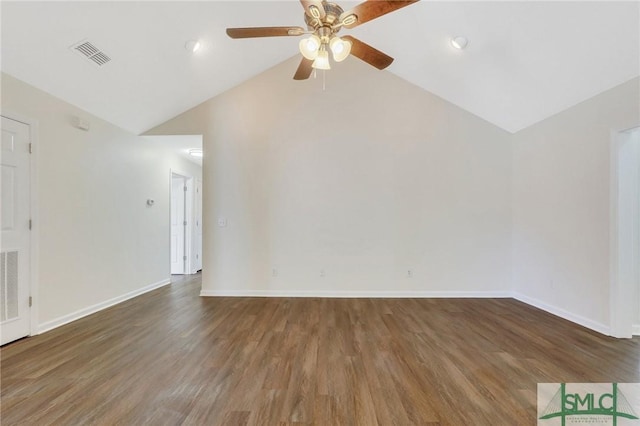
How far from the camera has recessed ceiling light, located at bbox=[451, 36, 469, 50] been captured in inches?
121

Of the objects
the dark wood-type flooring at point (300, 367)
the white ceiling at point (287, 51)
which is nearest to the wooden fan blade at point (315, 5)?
the white ceiling at point (287, 51)

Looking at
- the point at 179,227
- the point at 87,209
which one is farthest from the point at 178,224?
the point at 87,209

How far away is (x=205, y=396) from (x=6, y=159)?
9.44 ft

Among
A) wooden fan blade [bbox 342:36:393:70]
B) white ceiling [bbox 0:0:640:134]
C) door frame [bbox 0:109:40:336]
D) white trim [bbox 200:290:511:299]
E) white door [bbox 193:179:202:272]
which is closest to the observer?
wooden fan blade [bbox 342:36:393:70]

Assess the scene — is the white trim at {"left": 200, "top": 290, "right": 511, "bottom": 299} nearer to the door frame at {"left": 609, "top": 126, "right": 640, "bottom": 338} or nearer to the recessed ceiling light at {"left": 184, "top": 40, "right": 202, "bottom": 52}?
the door frame at {"left": 609, "top": 126, "right": 640, "bottom": 338}

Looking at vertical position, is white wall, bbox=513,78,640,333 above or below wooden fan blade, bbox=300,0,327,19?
below

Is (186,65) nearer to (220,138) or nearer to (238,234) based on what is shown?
(220,138)

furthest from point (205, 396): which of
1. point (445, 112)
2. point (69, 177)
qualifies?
point (445, 112)

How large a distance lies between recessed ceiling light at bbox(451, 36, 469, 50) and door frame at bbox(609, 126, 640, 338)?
181 cm

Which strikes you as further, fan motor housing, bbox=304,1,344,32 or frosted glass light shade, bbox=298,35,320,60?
frosted glass light shade, bbox=298,35,320,60

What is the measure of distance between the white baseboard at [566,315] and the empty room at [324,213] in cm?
3

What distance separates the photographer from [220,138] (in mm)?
4297

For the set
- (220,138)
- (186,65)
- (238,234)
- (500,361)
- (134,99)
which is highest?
(186,65)

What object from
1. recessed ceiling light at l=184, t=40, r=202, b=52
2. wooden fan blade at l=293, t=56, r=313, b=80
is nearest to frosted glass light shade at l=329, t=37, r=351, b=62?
wooden fan blade at l=293, t=56, r=313, b=80
